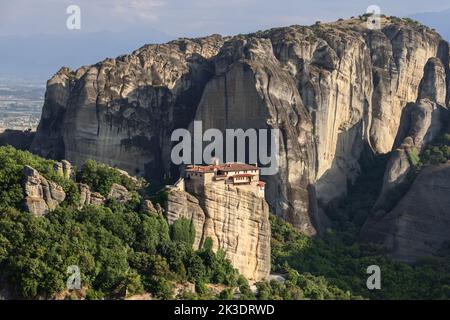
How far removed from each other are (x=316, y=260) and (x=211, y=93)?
15040 millimetres

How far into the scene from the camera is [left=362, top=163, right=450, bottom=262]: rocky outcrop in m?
62.1

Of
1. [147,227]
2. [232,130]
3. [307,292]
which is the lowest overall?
[307,292]

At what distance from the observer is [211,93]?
68.7 m

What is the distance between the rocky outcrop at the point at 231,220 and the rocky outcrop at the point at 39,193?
5.47 meters

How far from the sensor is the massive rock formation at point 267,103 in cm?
6706

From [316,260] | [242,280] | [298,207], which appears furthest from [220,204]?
[298,207]

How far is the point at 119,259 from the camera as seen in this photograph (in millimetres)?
42656

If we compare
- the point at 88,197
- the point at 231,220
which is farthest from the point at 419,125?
the point at 88,197

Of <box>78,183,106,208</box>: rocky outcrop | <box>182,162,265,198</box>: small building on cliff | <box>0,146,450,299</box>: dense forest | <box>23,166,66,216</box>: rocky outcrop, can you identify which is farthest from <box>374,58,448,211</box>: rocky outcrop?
<box>23,166,66,216</box>: rocky outcrop

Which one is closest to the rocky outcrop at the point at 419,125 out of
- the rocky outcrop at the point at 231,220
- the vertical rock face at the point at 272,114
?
the vertical rock face at the point at 272,114

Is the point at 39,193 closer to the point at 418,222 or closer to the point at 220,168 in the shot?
the point at 220,168

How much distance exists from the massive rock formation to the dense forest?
13.0 meters

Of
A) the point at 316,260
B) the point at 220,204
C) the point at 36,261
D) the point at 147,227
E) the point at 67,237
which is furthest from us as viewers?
the point at 316,260

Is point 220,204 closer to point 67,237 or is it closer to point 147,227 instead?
point 147,227
